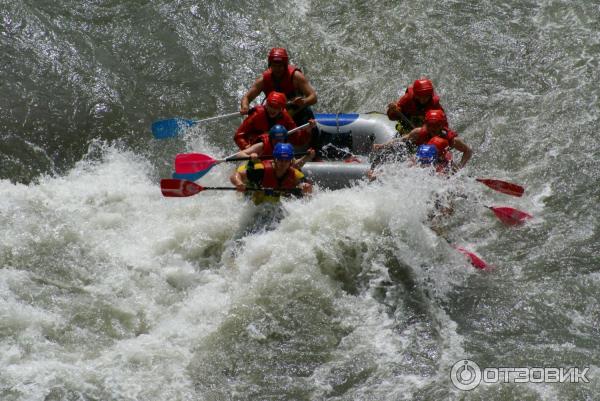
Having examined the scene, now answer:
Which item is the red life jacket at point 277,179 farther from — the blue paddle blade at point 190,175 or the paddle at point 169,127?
the paddle at point 169,127

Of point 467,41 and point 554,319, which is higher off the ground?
point 467,41

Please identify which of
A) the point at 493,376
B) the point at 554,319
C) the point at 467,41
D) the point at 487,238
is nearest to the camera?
the point at 493,376

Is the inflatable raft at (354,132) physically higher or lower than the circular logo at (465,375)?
higher

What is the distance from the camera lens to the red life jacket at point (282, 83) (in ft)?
28.1

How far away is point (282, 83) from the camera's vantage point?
8.60 meters

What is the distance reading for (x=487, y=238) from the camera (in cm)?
770

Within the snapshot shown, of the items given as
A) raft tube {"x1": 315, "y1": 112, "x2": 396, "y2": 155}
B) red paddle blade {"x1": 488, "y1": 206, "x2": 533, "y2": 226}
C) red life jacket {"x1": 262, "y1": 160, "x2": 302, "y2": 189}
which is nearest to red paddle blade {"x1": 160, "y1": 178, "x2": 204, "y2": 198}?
red life jacket {"x1": 262, "y1": 160, "x2": 302, "y2": 189}

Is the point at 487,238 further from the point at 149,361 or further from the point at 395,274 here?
the point at 149,361

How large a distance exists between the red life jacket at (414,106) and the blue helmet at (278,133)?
4.85 ft

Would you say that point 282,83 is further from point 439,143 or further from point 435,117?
point 439,143

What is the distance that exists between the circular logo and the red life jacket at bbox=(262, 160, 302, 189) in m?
2.24

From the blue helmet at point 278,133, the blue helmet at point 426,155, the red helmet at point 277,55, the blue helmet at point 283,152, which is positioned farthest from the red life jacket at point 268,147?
the blue helmet at point 426,155

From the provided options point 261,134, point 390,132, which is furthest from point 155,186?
point 390,132

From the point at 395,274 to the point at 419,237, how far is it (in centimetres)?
44
